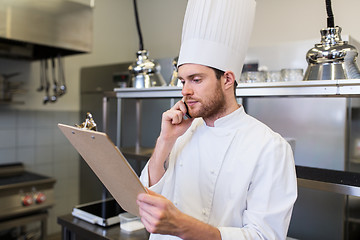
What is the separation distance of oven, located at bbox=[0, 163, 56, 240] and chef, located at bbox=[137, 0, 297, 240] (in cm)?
156

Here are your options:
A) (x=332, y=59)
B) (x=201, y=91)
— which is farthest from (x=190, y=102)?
(x=332, y=59)

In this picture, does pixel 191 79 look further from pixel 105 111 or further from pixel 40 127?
pixel 40 127

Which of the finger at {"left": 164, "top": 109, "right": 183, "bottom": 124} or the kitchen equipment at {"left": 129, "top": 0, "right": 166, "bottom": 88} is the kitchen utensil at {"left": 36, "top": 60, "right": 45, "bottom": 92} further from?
the finger at {"left": 164, "top": 109, "right": 183, "bottom": 124}

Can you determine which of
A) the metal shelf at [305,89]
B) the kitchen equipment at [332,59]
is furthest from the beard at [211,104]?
the kitchen equipment at [332,59]

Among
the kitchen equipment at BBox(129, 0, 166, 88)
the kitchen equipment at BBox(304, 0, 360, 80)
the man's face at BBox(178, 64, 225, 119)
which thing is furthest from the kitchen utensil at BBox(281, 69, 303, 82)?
the kitchen equipment at BBox(129, 0, 166, 88)

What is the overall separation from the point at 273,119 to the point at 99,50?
7.08 feet

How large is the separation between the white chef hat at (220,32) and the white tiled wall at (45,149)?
2242mm

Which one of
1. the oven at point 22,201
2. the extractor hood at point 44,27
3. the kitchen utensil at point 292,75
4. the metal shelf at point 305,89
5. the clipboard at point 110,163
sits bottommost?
the oven at point 22,201

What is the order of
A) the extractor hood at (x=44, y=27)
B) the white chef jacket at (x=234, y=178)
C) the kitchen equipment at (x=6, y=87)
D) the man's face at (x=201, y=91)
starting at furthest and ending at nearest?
the kitchen equipment at (x=6, y=87)
the extractor hood at (x=44, y=27)
the man's face at (x=201, y=91)
the white chef jacket at (x=234, y=178)

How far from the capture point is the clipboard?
767 millimetres

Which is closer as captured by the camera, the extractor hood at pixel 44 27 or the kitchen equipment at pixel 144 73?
the kitchen equipment at pixel 144 73

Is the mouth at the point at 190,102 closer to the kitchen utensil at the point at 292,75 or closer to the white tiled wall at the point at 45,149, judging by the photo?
the kitchen utensil at the point at 292,75

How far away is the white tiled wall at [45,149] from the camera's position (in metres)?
2.82

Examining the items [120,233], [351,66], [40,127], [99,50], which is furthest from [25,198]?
[351,66]
